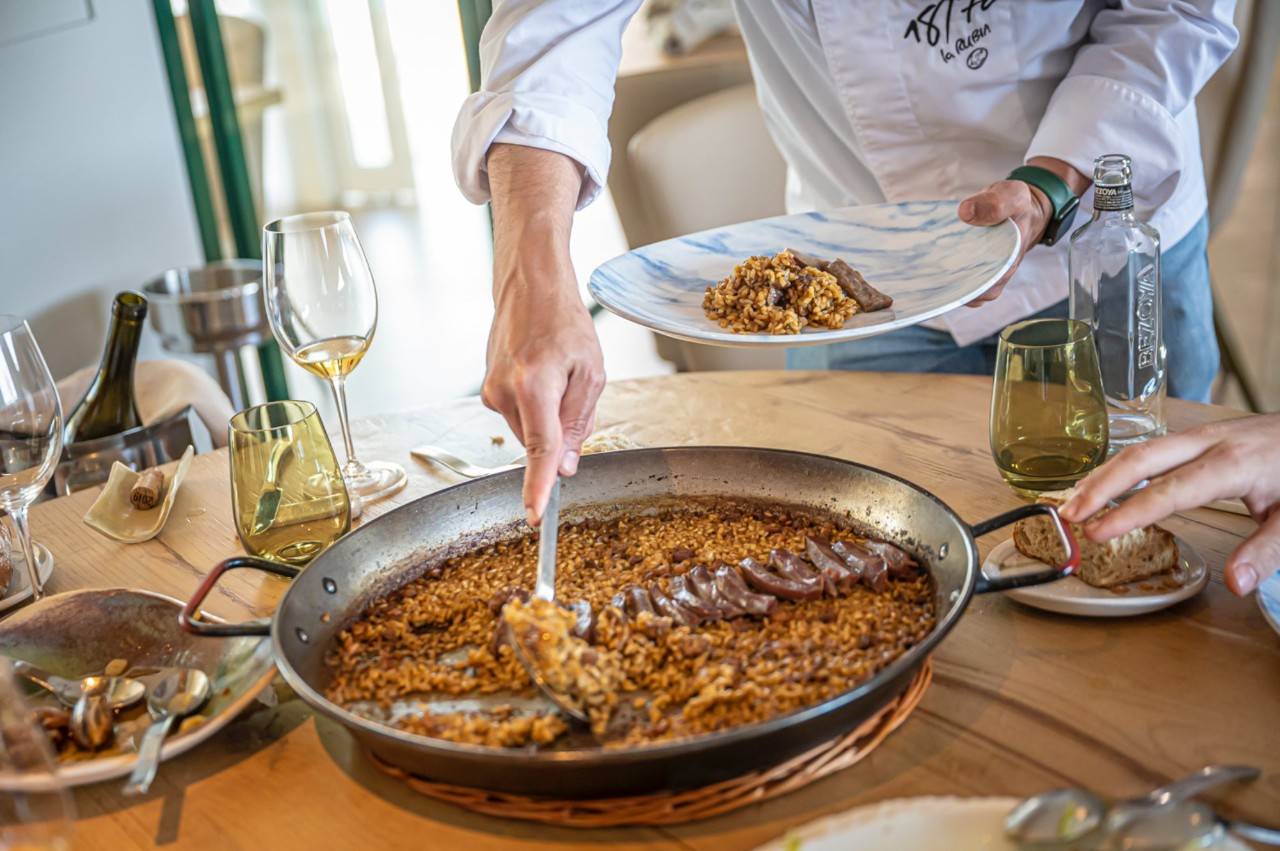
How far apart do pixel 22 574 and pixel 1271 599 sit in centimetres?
126

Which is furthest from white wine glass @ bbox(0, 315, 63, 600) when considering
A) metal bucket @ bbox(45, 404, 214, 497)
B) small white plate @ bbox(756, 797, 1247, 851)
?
small white plate @ bbox(756, 797, 1247, 851)

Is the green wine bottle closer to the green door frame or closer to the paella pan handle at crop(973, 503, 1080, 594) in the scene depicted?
the paella pan handle at crop(973, 503, 1080, 594)

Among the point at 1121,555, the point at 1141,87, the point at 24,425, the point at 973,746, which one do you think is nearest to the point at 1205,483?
the point at 1121,555

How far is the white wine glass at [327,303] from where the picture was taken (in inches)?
56.4

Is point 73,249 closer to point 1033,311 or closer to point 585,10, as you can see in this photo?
point 585,10

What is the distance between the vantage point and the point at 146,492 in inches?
55.3

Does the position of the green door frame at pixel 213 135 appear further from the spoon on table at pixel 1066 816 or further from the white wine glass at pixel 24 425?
the spoon on table at pixel 1066 816

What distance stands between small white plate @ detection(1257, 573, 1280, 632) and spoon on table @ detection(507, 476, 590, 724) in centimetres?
56

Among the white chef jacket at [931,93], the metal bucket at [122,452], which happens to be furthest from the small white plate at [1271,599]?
the metal bucket at [122,452]

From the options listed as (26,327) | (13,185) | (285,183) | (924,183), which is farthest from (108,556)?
(285,183)

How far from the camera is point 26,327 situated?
1174mm

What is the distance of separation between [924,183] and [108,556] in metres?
1.30

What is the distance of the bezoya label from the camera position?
129cm

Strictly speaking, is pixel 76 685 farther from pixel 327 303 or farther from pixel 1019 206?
pixel 1019 206
